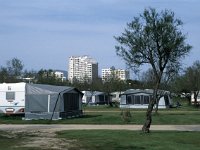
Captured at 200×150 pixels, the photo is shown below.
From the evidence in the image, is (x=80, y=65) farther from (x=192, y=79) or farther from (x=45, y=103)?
(x=45, y=103)

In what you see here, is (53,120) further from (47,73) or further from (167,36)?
(47,73)

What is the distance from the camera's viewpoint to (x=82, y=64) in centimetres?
16950

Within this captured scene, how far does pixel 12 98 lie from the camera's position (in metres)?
38.3

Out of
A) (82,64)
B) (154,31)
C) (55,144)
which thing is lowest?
(55,144)

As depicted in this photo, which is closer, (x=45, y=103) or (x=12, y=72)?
(x=45, y=103)

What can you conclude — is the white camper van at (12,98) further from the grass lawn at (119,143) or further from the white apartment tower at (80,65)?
the white apartment tower at (80,65)

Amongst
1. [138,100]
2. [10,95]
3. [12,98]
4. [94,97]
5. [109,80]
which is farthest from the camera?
[94,97]

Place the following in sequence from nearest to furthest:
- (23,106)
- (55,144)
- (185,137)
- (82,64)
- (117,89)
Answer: (55,144) < (185,137) < (23,106) < (117,89) < (82,64)

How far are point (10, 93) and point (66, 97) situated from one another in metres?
4.54

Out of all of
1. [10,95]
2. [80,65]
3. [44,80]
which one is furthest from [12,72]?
[80,65]

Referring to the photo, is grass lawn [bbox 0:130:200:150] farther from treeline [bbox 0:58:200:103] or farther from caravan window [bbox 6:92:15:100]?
treeline [bbox 0:58:200:103]

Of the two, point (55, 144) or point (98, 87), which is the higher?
point (98, 87)

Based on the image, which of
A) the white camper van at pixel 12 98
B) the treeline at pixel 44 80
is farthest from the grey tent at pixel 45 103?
the treeline at pixel 44 80

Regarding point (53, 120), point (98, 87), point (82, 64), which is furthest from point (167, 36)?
point (82, 64)
